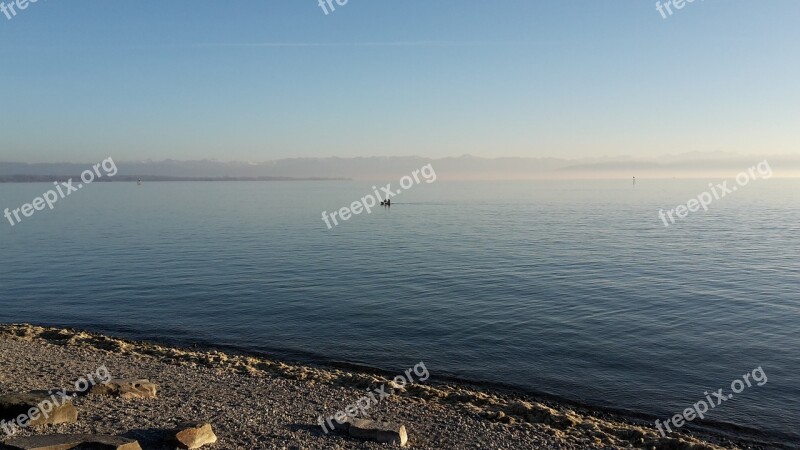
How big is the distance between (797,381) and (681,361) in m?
4.16

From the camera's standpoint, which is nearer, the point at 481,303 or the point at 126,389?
the point at 126,389

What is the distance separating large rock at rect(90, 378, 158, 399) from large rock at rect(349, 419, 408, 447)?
23.2 ft

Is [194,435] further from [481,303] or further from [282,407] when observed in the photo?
[481,303]

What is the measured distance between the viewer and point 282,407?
17.3m

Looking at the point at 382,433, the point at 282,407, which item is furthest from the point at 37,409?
the point at 382,433

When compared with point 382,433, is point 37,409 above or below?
above

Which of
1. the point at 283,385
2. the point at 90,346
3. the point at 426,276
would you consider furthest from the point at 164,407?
the point at 426,276

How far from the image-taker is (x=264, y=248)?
62312 millimetres

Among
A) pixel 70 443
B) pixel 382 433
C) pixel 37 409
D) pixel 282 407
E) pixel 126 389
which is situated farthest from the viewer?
pixel 126 389

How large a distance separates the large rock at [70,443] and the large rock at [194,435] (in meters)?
0.96

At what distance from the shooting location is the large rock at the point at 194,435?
44.3 ft

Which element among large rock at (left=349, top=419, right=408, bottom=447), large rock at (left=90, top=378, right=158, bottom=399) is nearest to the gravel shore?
large rock at (left=349, top=419, right=408, bottom=447)

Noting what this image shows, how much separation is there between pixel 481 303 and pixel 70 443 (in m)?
26.1

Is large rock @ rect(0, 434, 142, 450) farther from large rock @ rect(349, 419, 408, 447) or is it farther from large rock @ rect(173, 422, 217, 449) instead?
large rock @ rect(349, 419, 408, 447)
